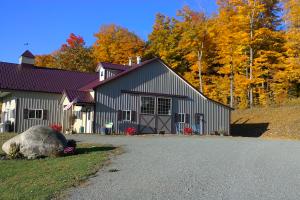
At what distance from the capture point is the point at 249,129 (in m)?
37.2

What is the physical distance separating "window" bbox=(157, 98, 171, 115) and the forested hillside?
11108mm

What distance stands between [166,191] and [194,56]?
133 feet

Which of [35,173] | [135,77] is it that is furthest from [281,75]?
[35,173]

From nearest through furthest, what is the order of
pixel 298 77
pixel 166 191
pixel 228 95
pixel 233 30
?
pixel 166 191 < pixel 298 77 < pixel 233 30 < pixel 228 95

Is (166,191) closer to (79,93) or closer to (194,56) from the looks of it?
(79,93)

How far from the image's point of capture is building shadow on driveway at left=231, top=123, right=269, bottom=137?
3553 centimetres

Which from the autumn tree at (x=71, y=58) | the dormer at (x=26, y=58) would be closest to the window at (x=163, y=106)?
the dormer at (x=26, y=58)

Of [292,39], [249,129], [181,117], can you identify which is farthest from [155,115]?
[292,39]

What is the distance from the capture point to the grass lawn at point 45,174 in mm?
9516

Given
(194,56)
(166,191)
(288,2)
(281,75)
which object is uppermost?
(288,2)

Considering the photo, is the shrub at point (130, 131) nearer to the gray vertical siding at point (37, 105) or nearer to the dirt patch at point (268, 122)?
the gray vertical siding at point (37, 105)

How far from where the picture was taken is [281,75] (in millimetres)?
40812

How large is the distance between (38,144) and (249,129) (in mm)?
25229

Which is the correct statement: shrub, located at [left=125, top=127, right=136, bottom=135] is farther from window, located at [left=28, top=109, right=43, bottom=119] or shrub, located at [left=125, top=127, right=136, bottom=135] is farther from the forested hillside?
the forested hillside
